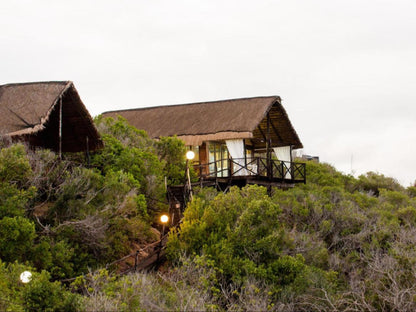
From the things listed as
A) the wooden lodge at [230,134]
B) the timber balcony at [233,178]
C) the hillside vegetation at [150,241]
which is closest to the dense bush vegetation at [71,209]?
the hillside vegetation at [150,241]

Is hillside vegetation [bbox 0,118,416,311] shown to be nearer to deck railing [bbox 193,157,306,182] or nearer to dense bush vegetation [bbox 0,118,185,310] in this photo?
dense bush vegetation [bbox 0,118,185,310]

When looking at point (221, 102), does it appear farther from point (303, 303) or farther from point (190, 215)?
point (303, 303)

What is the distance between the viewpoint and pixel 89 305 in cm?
999

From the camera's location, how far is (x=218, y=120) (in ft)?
81.3

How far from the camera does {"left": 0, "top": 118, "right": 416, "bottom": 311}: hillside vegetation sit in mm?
11008

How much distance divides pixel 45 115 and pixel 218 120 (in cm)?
1051

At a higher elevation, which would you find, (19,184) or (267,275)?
(19,184)

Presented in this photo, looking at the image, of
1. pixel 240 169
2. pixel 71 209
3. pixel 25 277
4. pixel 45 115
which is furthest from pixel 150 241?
pixel 25 277

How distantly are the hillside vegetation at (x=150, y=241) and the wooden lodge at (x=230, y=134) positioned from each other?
4.02 m

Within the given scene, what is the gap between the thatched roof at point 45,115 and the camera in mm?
15656

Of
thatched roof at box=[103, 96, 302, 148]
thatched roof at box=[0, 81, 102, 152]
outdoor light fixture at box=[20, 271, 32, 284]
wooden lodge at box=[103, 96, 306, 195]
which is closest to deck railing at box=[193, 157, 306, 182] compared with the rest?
wooden lodge at box=[103, 96, 306, 195]

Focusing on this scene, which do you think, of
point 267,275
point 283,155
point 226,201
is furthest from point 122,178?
point 283,155

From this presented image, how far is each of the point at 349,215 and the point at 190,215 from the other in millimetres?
8736

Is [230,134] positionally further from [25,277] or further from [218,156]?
[25,277]
